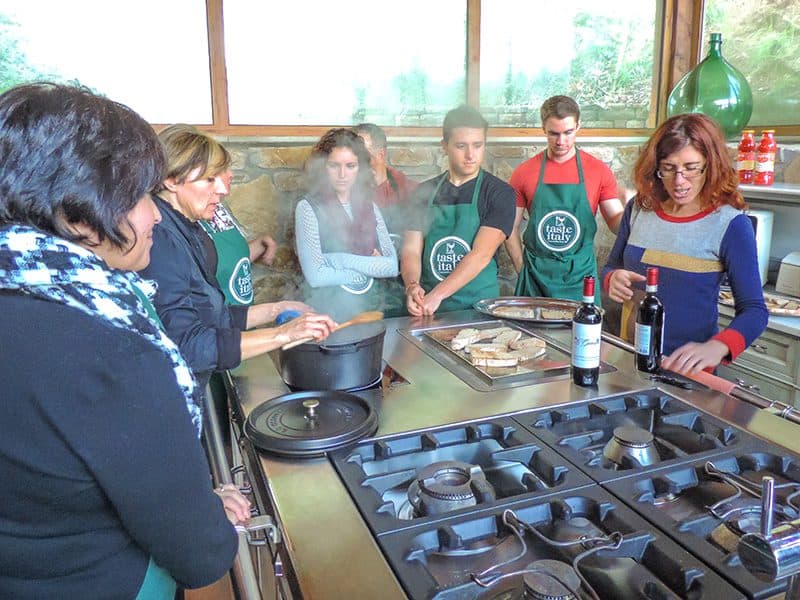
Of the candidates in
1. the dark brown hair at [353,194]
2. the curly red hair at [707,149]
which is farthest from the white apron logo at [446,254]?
the curly red hair at [707,149]

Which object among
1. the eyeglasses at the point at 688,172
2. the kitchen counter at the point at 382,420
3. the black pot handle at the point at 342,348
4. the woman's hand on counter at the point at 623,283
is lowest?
the kitchen counter at the point at 382,420

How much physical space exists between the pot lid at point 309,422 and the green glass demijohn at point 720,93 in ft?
8.60

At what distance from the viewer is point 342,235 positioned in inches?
109

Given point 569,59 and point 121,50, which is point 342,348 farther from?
point 569,59

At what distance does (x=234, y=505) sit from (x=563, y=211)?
2.30 m

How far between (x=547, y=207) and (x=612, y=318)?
106 centimetres

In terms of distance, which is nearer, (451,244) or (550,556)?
(550,556)

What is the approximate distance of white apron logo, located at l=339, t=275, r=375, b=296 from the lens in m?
2.66

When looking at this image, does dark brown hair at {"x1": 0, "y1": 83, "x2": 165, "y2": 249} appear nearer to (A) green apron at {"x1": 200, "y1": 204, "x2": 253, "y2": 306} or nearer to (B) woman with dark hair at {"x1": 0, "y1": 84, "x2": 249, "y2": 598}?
(B) woman with dark hair at {"x1": 0, "y1": 84, "x2": 249, "y2": 598}

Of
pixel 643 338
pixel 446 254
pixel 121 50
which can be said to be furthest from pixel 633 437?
pixel 121 50

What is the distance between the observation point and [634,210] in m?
2.18

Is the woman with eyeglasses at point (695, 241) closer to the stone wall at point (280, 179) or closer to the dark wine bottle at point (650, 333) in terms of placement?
the dark wine bottle at point (650, 333)

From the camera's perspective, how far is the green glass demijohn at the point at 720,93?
318 cm

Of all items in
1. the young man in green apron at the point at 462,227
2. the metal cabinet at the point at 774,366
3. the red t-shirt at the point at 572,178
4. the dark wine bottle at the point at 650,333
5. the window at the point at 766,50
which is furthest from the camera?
the window at the point at 766,50
